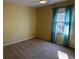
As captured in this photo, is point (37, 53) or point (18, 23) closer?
point (37, 53)

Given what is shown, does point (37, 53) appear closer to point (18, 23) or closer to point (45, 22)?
point (18, 23)

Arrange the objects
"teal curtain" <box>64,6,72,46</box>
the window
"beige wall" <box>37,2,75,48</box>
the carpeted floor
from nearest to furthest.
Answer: the carpeted floor
"teal curtain" <box>64,6,72,46</box>
the window
"beige wall" <box>37,2,75,48</box>

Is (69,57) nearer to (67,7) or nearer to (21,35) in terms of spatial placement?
(67,7)

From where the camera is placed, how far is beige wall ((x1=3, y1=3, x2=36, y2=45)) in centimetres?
452

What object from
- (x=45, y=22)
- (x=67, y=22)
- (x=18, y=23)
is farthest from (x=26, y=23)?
(x=67, y=22)

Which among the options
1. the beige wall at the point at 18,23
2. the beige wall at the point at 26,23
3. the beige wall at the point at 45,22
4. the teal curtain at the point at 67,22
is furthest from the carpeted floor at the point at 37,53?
the beige wall at the point at 45,22

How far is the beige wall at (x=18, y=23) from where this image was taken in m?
4.52

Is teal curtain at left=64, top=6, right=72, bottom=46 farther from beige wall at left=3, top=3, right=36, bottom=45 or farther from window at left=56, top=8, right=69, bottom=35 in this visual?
beige wall at left=3, top=3, right=36, bottom=45

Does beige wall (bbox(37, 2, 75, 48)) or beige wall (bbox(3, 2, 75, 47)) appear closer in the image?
beige wall (bbox(3, 2, 75, 47))

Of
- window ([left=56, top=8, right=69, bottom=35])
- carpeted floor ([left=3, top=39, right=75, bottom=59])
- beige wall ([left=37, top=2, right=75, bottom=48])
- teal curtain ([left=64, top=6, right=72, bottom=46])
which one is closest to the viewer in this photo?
carpeted floor ([left=3, top=39, right=75, bottom=59])

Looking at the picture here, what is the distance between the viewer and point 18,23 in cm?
520

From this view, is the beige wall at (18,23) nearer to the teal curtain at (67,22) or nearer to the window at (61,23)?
the window at (61,23)

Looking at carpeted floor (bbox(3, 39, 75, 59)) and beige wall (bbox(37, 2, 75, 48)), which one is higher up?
beige wall (bbox(37, 2, 75, 48))

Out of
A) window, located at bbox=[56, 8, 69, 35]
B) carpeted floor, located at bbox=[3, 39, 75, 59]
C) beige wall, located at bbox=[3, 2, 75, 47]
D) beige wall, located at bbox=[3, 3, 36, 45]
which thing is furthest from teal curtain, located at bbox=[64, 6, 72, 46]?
beige wall, located at bbox=[3, 3, 36, 45]
